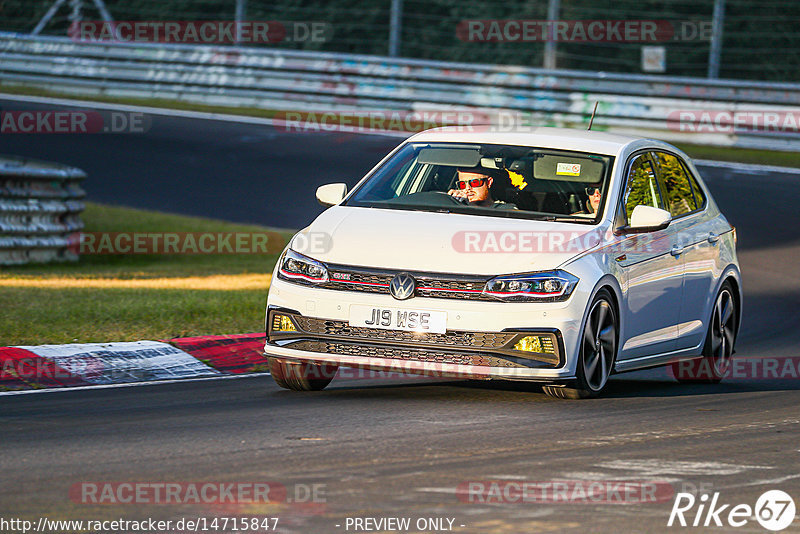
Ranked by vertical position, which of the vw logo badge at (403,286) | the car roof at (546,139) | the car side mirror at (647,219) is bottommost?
the vw logo badge at (403,286)

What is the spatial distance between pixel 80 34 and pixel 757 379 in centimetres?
2413

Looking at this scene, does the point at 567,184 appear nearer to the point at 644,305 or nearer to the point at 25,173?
the point at 644,305

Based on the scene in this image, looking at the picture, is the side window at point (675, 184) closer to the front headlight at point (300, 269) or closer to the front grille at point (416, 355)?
the front grille at point (416, 355)

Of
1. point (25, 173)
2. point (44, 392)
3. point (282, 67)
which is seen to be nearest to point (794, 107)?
point (282, 67)

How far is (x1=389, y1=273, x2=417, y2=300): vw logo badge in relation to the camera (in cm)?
824

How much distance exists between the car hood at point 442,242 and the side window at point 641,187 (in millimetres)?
688

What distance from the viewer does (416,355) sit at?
828 centimetres

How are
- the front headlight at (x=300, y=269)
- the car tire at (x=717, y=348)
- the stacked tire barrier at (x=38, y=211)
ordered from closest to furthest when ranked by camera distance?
1. the front headlight at (x=300, y=269)
2. the car tire at (x=717, y=348)
3. the stacked tire barrier at (x=38, y=211)

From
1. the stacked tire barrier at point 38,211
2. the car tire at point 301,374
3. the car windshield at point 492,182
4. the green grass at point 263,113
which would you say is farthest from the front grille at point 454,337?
the green grass at point 263,113

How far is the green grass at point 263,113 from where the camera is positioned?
78.2 feet

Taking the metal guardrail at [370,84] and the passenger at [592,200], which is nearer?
the passenger at [592,200]

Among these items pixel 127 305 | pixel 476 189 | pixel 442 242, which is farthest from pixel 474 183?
pixel 127 305

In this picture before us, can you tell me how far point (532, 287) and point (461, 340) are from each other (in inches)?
19.3

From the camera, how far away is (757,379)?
417 inches
